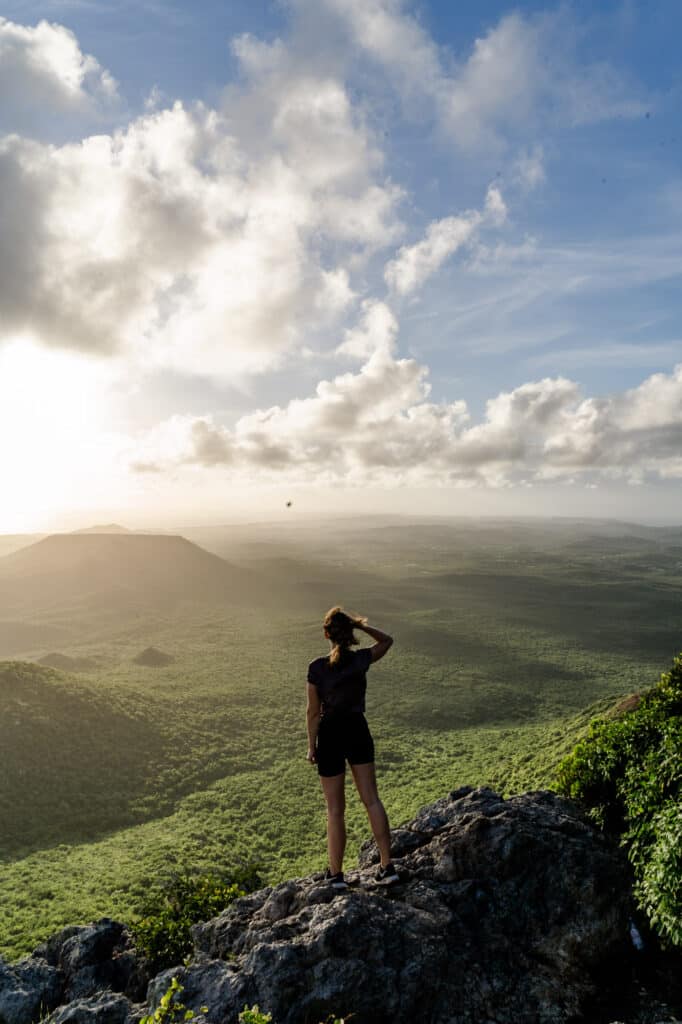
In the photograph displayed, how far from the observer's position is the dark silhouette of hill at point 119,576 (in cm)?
12912

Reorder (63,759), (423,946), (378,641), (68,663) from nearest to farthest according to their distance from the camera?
(423,946)
(378,641)
(63,759)
(68,663)

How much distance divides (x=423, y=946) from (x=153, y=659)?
7708cm

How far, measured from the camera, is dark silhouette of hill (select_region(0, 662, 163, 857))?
31438mm

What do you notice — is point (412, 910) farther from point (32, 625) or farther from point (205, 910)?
point (32, 625)

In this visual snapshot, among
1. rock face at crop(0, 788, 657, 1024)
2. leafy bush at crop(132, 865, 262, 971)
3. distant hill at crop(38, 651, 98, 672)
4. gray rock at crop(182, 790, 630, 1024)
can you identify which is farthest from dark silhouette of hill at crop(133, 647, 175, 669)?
gray rock at crop(182, 790, 630, 1024)

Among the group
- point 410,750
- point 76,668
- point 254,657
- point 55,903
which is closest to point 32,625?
point 76,668

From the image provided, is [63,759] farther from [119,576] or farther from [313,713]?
[119,576]

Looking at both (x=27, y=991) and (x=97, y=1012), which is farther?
(x=27, y=991)

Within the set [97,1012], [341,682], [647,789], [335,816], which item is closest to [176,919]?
[97,1012]

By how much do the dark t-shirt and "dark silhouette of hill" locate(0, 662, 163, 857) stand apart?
3029cm

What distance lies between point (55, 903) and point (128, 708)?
28725 mm

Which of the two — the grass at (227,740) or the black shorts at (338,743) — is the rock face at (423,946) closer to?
the black shorts at (338,743)

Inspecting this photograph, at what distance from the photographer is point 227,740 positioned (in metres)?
47.9

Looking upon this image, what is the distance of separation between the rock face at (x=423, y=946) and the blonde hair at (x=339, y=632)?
3.49m
